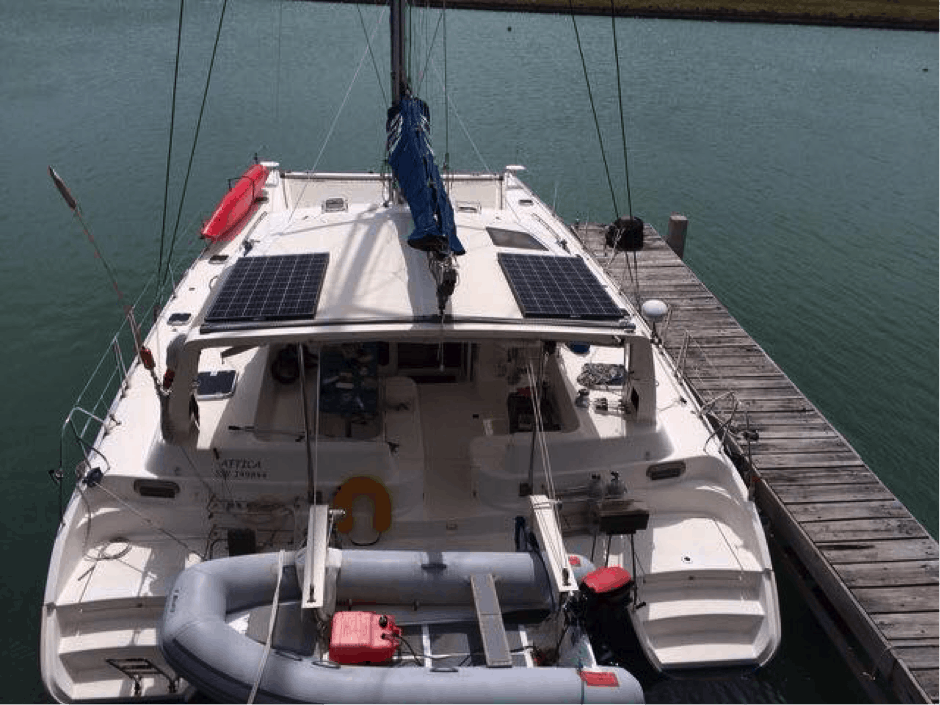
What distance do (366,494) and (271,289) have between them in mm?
2151

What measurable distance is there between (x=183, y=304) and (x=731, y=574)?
7928 mm

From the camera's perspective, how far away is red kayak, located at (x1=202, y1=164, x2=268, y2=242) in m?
12.4

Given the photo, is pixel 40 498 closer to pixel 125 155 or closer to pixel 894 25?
pixel 125 155

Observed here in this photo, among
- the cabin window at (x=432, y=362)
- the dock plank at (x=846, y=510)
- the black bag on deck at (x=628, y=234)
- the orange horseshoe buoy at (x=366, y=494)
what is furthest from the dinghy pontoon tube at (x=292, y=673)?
the black bag on deck at (x=628, y=234)

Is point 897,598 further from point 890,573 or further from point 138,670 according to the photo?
point 138,670

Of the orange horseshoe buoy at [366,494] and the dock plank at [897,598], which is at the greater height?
the orange horseshoe buoy at [366,494]

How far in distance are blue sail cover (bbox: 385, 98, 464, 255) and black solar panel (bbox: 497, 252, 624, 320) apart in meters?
0.81

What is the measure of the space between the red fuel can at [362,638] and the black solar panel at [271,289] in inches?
103

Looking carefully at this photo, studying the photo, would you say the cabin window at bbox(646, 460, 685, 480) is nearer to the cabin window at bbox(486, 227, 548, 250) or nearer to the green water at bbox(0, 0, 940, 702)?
the green water at bbox(0, 0, 940, 702)

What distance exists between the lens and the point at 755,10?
50.8 m

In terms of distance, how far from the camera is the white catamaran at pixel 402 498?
5.02 metres

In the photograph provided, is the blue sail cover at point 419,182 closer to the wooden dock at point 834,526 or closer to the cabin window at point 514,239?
the cabin window at point 514,239

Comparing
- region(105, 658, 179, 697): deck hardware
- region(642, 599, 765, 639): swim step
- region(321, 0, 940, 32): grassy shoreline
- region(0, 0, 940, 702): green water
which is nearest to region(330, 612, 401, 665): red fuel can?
region(105, 658, 179, 697): deck hardware

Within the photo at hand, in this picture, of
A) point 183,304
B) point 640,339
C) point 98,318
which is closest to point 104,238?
point 98,318
